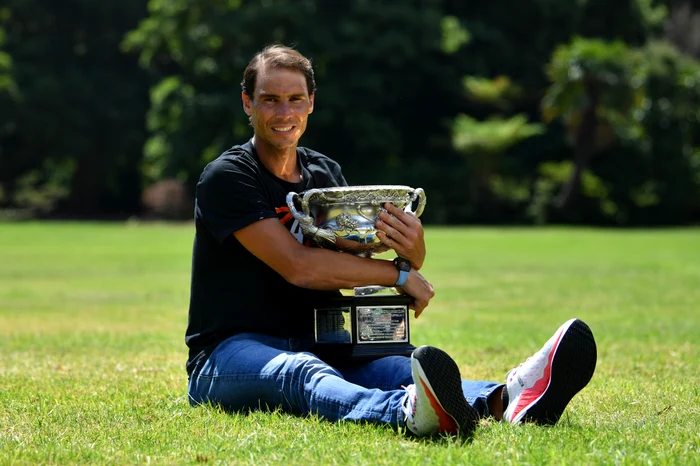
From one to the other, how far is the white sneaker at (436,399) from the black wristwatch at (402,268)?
2.92 feet

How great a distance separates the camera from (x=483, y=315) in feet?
39.7

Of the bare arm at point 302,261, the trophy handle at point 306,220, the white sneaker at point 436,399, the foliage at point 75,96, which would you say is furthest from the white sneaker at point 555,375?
the foliage at point 75,96

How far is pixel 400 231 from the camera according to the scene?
207 inches

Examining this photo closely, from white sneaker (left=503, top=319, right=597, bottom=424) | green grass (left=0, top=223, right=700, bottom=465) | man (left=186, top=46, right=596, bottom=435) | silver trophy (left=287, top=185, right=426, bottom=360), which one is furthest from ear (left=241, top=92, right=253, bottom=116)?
white sneaker (left=503, top=319, right=597, bottom=424)

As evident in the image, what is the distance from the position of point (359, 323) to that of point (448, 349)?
341 centimetres

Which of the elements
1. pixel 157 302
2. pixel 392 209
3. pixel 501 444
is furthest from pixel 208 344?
pixel 157 302

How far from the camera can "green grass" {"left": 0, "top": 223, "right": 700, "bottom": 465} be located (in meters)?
4.39

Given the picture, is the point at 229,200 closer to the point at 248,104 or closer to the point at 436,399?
the point at 248,104

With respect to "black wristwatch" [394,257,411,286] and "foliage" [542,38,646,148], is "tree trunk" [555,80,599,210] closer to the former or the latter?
"foliage" [542,38,646,148]

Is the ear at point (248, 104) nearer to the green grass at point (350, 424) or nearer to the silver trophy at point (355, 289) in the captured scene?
the silver trophy at point (355, 289)

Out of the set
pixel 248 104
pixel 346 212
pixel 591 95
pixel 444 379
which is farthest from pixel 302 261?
pixel 591 95

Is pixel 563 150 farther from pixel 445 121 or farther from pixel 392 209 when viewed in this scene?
pixel 392 209

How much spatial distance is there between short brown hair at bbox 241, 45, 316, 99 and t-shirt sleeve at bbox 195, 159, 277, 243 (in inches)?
19.8

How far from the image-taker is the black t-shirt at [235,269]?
17.4 feet
